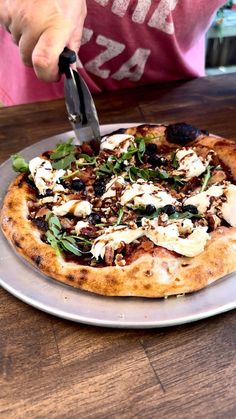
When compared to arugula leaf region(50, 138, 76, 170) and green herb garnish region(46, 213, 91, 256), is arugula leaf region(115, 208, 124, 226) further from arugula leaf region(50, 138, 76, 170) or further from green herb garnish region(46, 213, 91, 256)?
arugula leaf region(50, 138, 76, 170)

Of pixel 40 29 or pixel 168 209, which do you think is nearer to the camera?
pixel 168 209

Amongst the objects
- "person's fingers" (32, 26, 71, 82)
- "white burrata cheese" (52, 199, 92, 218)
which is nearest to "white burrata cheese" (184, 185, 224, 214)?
"white burrata cheese" (52, 199, 92, 218)

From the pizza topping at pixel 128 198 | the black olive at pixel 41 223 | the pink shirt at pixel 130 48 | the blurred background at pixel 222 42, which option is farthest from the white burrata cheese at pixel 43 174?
the blurred background at pixel 222 42

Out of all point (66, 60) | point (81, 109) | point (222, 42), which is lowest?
point (222, 42)

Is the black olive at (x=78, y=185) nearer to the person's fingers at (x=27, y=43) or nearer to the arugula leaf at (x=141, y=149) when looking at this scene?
the arugula leaf at (x=141, y=149)

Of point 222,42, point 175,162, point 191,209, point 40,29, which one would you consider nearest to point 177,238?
point 191,209

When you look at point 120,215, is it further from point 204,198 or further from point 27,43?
point 27,43

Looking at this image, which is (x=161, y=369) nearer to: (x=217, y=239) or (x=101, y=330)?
(x=101, y=330)
